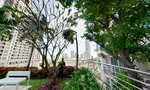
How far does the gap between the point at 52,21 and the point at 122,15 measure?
9.78 feet

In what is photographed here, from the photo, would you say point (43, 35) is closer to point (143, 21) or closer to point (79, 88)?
point (79, 88)

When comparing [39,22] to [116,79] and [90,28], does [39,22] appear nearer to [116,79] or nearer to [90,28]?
[90,28]

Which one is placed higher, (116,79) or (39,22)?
(39,22)

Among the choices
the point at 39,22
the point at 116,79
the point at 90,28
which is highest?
the point at 39,22

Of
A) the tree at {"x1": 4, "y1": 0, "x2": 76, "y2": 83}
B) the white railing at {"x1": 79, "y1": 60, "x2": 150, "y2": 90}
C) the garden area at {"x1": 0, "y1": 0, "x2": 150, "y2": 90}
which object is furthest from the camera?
the tree at {"x1": 4, "y1": 0, "x2": 76, "y2": 83}

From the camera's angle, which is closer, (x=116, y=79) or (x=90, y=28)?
(x=116, y=79)

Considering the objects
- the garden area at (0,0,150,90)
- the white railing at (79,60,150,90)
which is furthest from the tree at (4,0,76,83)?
the white railing at (79,60,150,90)

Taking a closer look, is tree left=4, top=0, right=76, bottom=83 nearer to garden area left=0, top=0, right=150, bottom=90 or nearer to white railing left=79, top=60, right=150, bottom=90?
garden area left=0, top=0, right=150, bottom=90

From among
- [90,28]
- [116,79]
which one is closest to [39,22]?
[90,28]

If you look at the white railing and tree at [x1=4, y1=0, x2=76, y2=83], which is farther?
tree at [x1=4, y1=0, x2=76, y2=83]

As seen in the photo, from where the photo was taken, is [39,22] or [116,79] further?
[39,22]

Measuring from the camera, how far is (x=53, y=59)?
16.8 ft

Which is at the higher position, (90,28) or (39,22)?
(39,22)

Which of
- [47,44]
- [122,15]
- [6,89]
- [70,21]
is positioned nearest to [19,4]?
[47,44]
